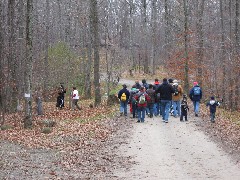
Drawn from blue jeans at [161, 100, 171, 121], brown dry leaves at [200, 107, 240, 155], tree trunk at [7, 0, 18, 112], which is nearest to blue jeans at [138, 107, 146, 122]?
blue jeans at [161, 100, 171, 121]

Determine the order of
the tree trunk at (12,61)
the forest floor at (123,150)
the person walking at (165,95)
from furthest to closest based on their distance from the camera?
the tree trunk at (12,61) < the person walking at (165,95) < the forest floor at (123,150)

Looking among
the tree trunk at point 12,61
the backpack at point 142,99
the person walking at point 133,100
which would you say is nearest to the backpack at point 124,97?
the person walking at point 133,100

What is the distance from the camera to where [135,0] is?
212 ft

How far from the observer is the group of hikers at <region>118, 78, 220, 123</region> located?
1953 cm

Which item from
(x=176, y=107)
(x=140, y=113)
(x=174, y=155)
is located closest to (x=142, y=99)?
(x=140, y=113)

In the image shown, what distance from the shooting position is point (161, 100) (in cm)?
1989

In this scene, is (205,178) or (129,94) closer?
(205,178)

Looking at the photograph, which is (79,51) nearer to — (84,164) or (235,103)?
(235,103)

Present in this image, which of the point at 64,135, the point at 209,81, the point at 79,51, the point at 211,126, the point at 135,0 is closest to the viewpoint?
the point at 64,135

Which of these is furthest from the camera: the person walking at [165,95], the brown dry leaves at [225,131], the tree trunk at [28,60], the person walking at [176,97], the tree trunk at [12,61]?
the tree trunk at [12,61]

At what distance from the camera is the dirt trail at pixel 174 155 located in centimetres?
1115

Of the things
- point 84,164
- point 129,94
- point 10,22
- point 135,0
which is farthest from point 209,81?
point 135,0

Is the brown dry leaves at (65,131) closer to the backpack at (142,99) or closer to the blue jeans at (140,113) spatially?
the blue jeans at (140,113)

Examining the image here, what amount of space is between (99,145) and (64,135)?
2.63 metres
